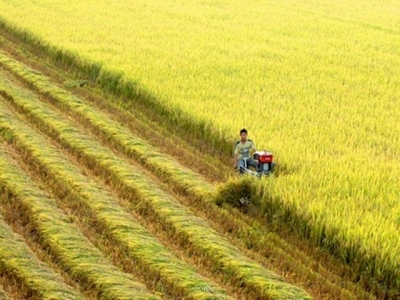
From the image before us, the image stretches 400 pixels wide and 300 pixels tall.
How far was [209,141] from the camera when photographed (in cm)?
963

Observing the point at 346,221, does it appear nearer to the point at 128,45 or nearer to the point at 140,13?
the point at 128,45

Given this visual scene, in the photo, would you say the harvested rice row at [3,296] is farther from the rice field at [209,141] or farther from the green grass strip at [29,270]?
the rice field at [209,141]

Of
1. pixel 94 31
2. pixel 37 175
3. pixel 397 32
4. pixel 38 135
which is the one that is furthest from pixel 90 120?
pixel 397 32

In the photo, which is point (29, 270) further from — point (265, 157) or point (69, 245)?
point (265, 157)

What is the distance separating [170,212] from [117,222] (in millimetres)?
610

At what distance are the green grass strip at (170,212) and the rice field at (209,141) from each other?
0.06 ft

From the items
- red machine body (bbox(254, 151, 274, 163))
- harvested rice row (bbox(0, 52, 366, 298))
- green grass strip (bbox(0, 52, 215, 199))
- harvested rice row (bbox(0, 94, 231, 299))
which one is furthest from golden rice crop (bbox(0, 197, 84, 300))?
red machine body (bbox(254, 151, 274, 163))

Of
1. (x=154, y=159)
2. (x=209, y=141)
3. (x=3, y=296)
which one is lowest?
(x=3, y=296)

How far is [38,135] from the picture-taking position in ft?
30.2

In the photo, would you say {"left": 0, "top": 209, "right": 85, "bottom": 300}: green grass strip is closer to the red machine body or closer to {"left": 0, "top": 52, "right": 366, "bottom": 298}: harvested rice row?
{"left": 0, "top": 52, "right": 366, "bottom": 298}: harvested rice row

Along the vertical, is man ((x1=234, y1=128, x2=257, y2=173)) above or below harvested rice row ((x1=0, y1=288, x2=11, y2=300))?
above

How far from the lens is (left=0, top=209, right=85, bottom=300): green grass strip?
5.34 meters

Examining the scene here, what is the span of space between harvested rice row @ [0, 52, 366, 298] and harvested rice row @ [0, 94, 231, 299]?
35.4 inches

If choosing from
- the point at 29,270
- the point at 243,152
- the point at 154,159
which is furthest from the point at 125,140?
the point at 29,270
